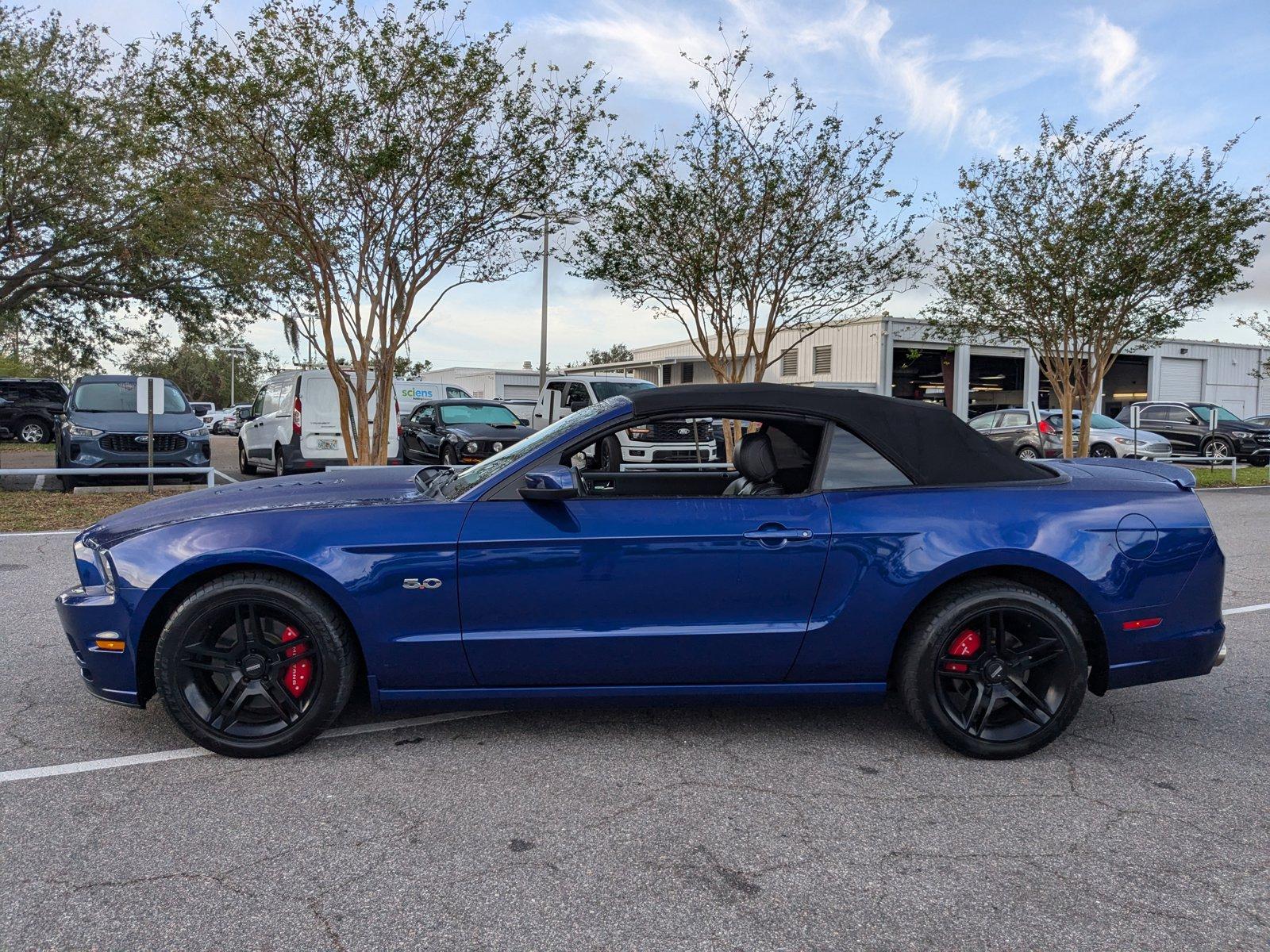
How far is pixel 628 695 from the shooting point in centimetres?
361

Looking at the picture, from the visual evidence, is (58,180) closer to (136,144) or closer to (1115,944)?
(136,144)

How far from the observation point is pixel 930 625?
3.59 m

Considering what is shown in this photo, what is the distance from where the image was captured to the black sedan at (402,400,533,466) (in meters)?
18.1

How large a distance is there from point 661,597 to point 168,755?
1963mm

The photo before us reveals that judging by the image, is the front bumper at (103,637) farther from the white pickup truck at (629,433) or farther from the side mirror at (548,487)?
the white pickup truck at (629,433)

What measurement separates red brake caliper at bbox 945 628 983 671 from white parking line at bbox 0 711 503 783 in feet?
6.21

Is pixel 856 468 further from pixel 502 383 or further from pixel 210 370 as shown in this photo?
pixel 210 370

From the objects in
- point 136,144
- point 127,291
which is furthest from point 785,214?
point 127,291

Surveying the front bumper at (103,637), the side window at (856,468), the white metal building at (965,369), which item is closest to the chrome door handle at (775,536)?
the side window at (856,468)

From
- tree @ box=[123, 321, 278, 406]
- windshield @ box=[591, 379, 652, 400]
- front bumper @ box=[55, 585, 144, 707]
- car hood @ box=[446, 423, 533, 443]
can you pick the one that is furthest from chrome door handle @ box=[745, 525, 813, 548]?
tree @ box=[123, 321, 278, 406]

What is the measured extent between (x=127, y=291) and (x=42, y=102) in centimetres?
546

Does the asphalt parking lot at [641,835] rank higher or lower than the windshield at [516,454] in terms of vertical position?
lower

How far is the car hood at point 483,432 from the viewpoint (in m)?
18.2

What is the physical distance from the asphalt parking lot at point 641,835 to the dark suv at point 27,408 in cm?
2664
